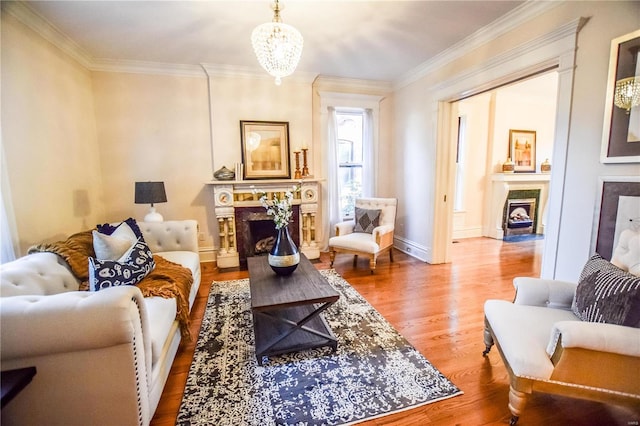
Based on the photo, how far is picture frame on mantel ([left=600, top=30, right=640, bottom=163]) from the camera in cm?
184

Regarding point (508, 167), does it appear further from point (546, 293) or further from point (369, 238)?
point (546, 293)

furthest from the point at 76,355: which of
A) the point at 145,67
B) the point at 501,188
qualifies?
the point at 501,188

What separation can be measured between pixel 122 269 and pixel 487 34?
3990 millimetres

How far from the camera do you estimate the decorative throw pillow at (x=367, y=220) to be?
4.15 meters

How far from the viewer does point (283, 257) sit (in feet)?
7.66

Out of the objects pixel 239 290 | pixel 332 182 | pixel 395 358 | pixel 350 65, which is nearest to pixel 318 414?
pixel 395 358

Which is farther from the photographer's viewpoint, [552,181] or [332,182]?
[332,182]

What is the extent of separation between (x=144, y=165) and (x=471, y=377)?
4.36 meters

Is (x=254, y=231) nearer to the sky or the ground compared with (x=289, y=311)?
nearer to the sky

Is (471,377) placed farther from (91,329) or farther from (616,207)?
(91,329)

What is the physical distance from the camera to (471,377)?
1820mm

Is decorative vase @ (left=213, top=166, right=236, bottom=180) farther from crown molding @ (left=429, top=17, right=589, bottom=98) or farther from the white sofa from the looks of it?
crown molding @ (left=429, top=17, right=589, bottom=98)

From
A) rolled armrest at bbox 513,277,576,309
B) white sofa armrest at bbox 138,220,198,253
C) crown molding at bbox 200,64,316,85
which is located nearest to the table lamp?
white sofa armrest at bbox 138,220,198,253

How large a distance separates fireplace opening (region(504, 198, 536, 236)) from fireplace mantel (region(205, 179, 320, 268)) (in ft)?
13.3
